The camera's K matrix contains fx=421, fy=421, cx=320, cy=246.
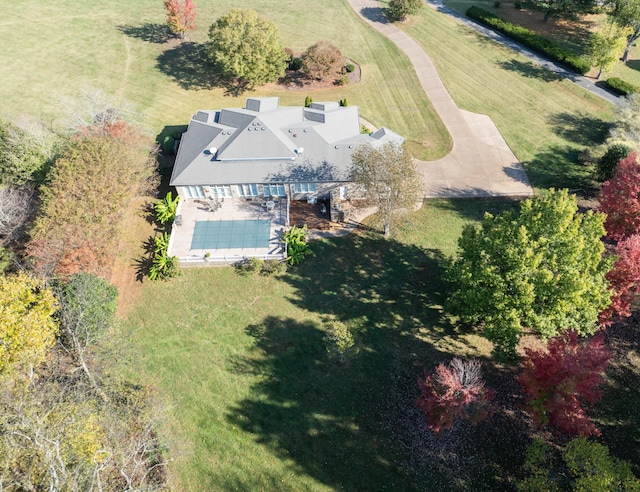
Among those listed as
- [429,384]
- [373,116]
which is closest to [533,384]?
[429,384]

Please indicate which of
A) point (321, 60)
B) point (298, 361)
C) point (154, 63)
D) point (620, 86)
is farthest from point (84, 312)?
point (620, 86)

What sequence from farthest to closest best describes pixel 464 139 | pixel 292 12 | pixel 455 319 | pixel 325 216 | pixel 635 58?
pixel 292 12 < pixel 635 58 < pixel 464 139 < pixel 325 216 < pixel 455 319

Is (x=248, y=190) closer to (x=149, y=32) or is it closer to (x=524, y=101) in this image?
(x=524, y=101)

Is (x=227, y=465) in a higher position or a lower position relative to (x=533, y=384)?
lower

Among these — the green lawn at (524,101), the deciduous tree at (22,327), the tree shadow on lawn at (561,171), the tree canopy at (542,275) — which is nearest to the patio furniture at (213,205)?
the deciduous tree at (22,327)

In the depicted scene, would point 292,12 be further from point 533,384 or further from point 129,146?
point 533,384

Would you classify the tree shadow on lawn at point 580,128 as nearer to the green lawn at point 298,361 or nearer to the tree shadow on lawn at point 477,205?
the tree shadow on lawn at point 477,205

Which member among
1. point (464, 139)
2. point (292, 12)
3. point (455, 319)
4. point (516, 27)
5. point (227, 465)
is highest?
point (516, 27)
